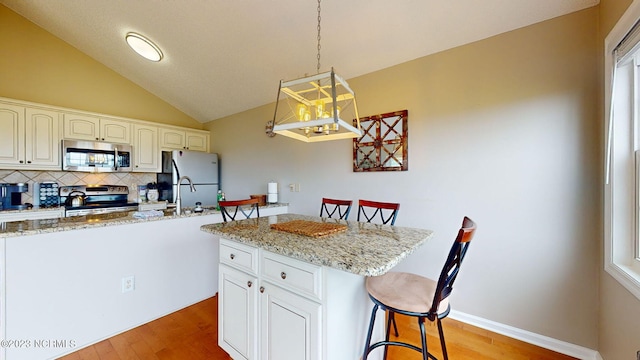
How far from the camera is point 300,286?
45.9 inches

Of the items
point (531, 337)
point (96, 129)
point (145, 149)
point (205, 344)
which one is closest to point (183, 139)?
point (145, 149)

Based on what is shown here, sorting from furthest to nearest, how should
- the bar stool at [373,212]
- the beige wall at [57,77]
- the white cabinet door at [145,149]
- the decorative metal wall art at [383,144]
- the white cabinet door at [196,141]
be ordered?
the white cabinet door at [196,141], the white cabinet door at [145,149], the beige wall at [57,77], the decorative metal wall art at [383,144], the bar stool at [373,212]

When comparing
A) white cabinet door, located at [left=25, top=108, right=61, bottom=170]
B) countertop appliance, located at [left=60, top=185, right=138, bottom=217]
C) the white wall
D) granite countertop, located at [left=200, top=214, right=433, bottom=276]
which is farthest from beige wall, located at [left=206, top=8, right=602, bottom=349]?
→ white cabinet door, located at [left=25, top=108, right=61, bottom=170]

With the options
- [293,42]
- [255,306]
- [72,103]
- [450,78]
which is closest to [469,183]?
[450,78]

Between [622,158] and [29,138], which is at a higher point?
[29,138]

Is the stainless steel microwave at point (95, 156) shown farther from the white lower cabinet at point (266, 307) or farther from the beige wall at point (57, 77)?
the white lower cabinet at point (266, 307)

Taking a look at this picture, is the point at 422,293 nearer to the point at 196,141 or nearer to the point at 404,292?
the point at 404,292

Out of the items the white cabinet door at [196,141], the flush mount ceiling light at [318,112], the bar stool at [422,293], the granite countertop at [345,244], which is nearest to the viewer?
the granite countertop at [345,244]

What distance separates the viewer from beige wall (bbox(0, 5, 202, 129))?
2986mm

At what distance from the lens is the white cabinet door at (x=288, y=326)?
3.67ft

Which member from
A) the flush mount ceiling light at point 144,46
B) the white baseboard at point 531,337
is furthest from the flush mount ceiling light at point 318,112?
the flush mount ceiling light at point 144,46

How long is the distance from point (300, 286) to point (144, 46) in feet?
11.1

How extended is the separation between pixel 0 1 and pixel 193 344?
453 cm

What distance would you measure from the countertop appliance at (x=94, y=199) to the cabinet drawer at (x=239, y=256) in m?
2.67
